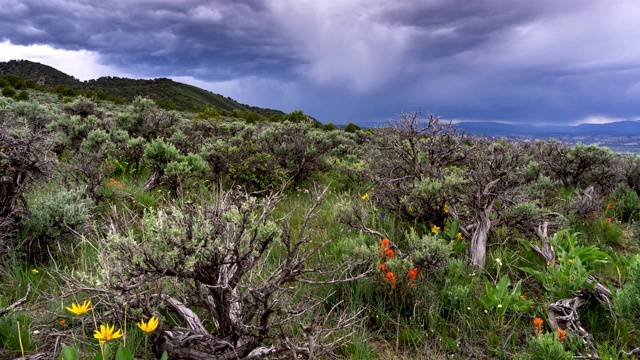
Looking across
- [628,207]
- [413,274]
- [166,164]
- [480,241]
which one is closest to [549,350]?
[413,274]

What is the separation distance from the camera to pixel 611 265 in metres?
4.23

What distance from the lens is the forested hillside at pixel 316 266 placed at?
7.45 ft

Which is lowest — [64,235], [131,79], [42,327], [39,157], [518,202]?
[42,327]

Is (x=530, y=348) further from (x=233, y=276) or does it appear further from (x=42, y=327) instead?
(x=42, y=327)

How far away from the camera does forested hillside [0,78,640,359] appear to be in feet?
7.45

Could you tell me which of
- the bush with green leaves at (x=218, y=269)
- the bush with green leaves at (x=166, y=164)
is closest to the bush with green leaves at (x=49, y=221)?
the bush with green leaves at (x=218, y=269)

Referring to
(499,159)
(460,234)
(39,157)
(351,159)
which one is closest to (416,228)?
(460,234)

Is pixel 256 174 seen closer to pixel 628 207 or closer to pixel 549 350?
pixel 549 350

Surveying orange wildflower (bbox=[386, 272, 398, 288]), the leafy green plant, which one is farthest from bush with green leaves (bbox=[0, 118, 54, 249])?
the leafy green plant

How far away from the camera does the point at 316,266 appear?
3123mm

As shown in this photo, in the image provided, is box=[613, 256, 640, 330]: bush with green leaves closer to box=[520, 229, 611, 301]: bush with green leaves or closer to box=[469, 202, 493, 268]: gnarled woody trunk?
box=[520, 229, 611, 301]: bush with green leaves

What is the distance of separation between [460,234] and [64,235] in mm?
4561

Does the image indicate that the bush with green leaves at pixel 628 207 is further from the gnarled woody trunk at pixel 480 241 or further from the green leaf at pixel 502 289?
the green leaf at pixel 502 289

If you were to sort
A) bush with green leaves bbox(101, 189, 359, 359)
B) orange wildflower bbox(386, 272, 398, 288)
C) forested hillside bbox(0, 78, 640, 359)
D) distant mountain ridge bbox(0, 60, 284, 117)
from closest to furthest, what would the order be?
bush with green leaves bbox(101, 189, 359, 359)
forested hillside bbox(0, 78, 640, 359)
orange wildflower bbox(386, 272, 398, 288)
distant mountain ridge bbox(0, 60, 284, 117)
